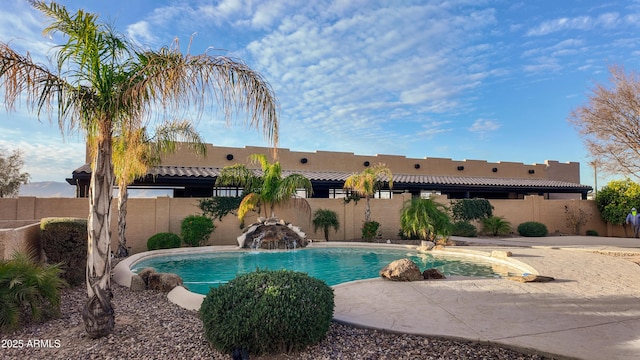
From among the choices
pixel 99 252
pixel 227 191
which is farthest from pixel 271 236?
pixel 99 252

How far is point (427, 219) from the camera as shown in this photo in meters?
15.1

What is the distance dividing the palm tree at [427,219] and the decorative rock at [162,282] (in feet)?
35.7

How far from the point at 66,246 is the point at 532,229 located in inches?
837

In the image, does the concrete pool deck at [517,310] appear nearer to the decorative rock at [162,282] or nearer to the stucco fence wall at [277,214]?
the decorative rock at [162,282]

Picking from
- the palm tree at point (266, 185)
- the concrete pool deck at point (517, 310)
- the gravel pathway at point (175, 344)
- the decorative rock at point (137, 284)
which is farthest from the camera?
the palm tree at point (266, 185)

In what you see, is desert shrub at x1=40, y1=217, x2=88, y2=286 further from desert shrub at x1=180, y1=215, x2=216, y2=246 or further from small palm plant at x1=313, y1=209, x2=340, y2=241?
small palm plant at x1=313, y1=209, x2=340, y2=241

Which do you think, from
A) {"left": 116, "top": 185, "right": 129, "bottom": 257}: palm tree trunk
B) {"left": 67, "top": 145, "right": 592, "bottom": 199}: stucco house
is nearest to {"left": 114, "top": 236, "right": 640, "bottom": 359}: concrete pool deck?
{"left": 116, "top": 185, "right": 129, "bottom": 257}: palm tree trunk

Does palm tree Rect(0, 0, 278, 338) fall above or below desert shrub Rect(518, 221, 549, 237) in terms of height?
above

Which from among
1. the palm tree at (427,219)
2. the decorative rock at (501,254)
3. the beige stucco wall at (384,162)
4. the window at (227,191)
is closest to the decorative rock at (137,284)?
the decorative rock at (501,254)

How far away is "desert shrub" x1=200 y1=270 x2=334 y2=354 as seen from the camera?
3654 mm

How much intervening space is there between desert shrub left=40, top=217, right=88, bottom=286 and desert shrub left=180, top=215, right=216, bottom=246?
737cm

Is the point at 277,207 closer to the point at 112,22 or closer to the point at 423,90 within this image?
the point at 423,90

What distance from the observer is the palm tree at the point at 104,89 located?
4.18 metres

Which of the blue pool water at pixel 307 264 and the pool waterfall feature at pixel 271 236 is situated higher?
the pool waterfall feature at pixel 271 236
